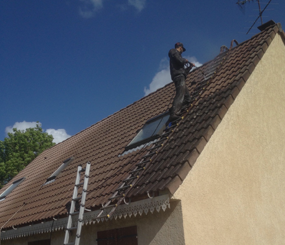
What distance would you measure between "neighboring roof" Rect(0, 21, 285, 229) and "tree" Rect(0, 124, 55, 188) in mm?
11349

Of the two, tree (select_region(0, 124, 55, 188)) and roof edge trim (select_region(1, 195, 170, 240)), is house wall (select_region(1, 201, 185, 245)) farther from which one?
tree (select_region(0, 124, 55, 188))

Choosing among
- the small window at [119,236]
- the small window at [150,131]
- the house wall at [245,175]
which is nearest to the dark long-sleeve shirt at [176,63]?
the small window at [150,131]

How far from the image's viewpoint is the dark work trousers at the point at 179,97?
6449 millimetres

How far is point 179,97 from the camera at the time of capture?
6492 mm

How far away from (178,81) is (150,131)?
4.45 feet

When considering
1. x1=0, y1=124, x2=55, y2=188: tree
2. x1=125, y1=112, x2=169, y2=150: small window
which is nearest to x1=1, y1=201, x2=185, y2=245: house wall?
x1=125, y1=112, x2=169, y2=150: small window

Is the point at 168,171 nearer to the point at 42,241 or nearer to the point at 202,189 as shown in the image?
the point at 202,189

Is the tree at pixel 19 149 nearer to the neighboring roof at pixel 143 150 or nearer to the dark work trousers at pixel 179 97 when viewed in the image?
the neighboring roof at pixel 143 150

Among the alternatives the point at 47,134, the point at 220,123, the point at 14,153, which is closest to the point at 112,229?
the point at 220,123

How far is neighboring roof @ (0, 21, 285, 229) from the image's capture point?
493cm

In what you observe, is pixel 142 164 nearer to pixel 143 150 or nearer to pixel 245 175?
pixel 143 150

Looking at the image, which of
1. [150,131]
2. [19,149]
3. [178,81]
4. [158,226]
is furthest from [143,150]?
[19,149]

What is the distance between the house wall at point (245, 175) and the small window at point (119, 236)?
1167 mm

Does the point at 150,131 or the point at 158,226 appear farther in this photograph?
the point at 150,131
